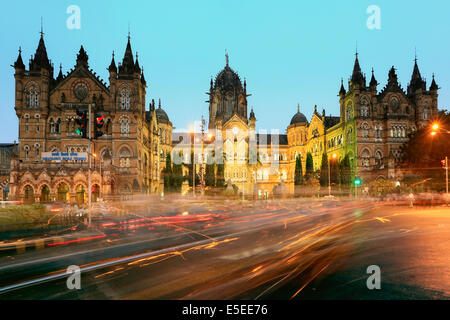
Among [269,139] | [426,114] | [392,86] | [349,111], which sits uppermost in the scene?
[392,86]

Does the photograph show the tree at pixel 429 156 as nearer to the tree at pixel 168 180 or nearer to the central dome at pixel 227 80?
the tree at pixel 168 180

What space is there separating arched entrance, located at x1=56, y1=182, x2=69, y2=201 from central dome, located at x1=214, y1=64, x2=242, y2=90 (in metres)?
50.0

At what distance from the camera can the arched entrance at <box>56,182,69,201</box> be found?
150 ft

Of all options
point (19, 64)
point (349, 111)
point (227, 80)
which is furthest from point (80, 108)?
point (349, 111)

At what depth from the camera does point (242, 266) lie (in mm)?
9883

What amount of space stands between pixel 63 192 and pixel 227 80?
174 ft

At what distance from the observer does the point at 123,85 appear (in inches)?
2042

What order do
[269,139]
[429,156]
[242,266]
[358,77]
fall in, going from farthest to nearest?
1. [269,139]
2. [358,77]
3. [429,156]
4. [242,266]

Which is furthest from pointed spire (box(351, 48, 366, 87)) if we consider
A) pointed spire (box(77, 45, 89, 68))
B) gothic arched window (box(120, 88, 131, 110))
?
pointed spire (box(77, 45, 89, 68))

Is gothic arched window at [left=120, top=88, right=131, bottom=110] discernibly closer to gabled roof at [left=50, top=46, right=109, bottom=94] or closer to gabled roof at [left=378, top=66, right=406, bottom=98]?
gabled roof at [left=50, top=46, right=109, bottom=94]

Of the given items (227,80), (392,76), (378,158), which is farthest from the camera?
(227,80)

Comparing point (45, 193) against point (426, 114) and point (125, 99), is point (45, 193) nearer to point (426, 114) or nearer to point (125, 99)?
point (125, 99)

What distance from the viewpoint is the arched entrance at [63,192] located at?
45656 mm

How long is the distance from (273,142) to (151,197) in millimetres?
50531
